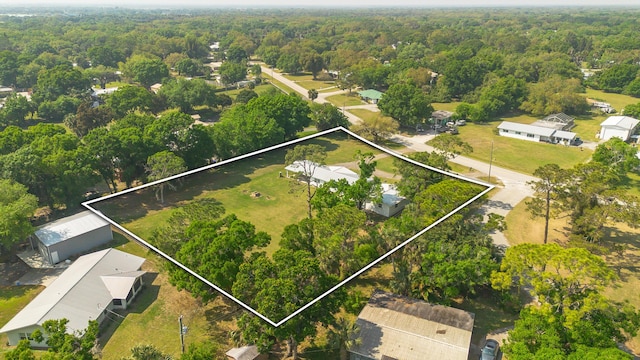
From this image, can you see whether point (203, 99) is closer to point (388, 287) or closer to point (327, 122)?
point (327, 122)

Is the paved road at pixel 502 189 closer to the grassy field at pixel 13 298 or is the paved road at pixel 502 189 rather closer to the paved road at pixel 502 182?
the paved road at pixel 502 182

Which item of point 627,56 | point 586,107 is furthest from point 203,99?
point 627,56

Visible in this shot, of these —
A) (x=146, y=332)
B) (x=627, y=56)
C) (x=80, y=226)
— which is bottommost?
(x=146, y=332)

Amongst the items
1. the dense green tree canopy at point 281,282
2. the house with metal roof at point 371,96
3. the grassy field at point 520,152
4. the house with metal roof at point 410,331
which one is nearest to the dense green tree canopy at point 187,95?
the house with metal roof at point 371,96

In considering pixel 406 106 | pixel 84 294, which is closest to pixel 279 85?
pixel 406 106

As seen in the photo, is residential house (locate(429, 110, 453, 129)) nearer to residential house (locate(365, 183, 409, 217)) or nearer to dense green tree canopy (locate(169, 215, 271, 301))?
residential house (locate(365, 183, 409, 217))

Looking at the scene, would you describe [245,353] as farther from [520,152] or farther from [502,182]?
[520,152]
